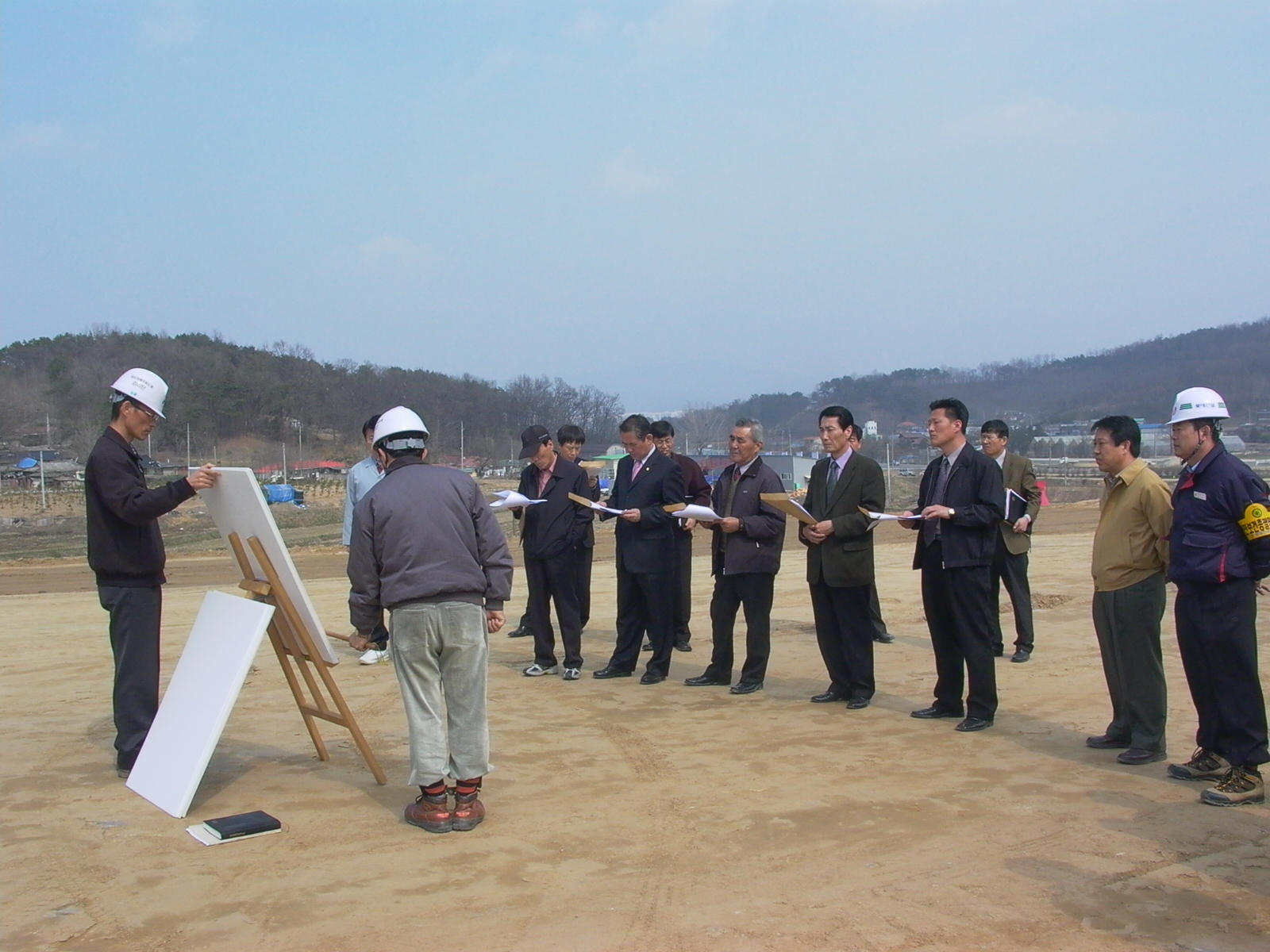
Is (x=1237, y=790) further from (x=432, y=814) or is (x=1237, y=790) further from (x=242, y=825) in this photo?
(x=242, y=825)

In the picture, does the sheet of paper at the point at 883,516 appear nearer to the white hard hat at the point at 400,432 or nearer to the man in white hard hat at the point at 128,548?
the white hard hat at the point at 400,432

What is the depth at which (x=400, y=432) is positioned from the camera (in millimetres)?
5297

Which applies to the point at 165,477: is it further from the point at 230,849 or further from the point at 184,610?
the point at 230,849

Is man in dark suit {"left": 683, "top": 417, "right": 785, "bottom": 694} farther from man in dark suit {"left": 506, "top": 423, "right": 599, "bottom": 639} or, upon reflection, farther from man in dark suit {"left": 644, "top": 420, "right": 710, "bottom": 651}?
man in dark suit {"left": 506, "top": 423, "right": 599, "bottom": 639}

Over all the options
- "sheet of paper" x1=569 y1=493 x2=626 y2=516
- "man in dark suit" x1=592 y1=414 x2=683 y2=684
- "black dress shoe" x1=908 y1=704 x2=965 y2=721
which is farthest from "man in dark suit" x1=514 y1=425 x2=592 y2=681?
"black dress shoe" x1=908 y1=704 x2=965 y2=721

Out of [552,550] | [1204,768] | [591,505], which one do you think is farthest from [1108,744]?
[552,550]

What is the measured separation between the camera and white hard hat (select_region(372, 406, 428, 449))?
5297 millimetres

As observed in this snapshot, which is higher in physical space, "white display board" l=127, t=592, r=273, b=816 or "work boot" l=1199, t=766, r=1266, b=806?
"white display board" l=127, t=592, r=273, b=816

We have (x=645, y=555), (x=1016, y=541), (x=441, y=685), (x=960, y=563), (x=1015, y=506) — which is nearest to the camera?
(x=441, y=685)

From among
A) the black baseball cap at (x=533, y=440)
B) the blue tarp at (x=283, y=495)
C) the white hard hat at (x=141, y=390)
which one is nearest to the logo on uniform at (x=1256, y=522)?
the black baseball cap at (x=533, y=440)

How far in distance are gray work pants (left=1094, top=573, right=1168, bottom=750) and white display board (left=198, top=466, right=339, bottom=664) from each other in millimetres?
4439

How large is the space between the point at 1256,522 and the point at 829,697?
325cm

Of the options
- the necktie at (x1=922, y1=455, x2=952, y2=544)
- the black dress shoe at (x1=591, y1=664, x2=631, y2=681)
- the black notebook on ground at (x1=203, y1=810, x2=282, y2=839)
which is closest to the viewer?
the black notebook on ground at (x1=203, y1=810, x2=282, y2=839)

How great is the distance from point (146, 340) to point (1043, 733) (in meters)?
88.2
